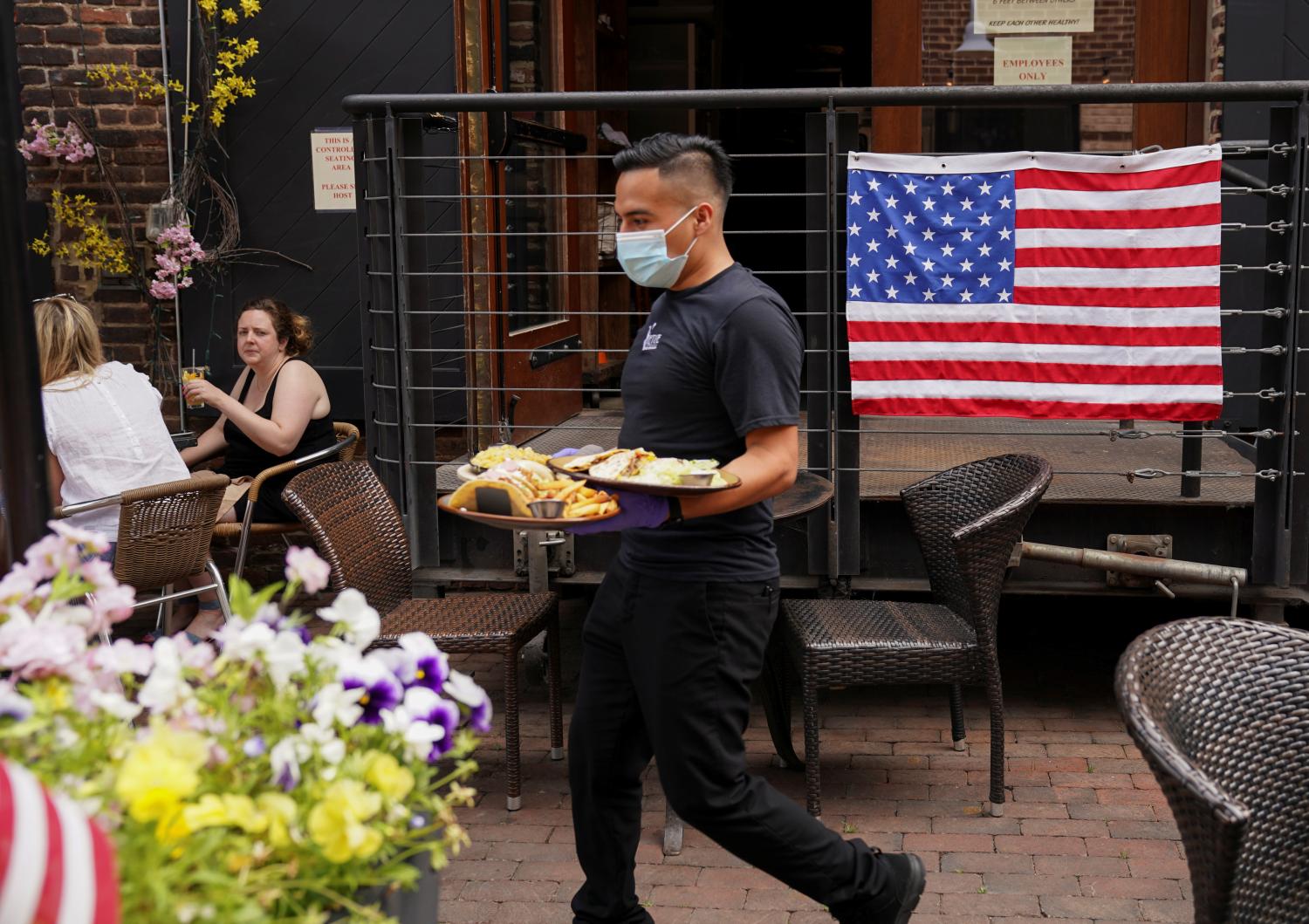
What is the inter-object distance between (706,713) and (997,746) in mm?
1645

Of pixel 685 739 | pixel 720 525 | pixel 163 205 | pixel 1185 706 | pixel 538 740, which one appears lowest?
pixel 538 740

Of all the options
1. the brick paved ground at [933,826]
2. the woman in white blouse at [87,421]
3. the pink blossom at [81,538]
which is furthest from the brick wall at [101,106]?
the pink blossom at [81,538]

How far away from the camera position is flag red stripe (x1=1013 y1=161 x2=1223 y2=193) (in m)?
4.81

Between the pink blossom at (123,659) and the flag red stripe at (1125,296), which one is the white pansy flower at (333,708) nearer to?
the pink blossom at (123,659)

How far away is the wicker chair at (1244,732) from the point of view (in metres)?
2.46

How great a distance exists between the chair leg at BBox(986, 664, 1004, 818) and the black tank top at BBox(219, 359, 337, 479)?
3.02 m

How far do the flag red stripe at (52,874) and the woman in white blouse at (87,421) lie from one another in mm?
4194

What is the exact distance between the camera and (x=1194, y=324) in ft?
15.9

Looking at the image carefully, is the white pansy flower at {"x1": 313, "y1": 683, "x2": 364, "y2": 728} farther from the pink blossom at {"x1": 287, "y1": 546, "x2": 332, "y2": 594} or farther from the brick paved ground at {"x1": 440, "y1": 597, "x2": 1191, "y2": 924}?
the brick paved ground at {"x1": 440, "y1": 597, "x2": 1191, "y2": 924}

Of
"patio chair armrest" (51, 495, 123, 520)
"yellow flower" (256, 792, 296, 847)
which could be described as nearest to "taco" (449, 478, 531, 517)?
"yellow flower" (256, 792, 296, 847)

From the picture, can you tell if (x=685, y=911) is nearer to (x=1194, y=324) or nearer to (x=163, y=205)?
(x=1194, y=324)

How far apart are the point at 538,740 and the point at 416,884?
11.5ft

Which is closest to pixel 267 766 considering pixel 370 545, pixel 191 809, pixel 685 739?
pixel 191 809

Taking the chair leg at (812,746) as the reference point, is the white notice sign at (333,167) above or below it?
above
